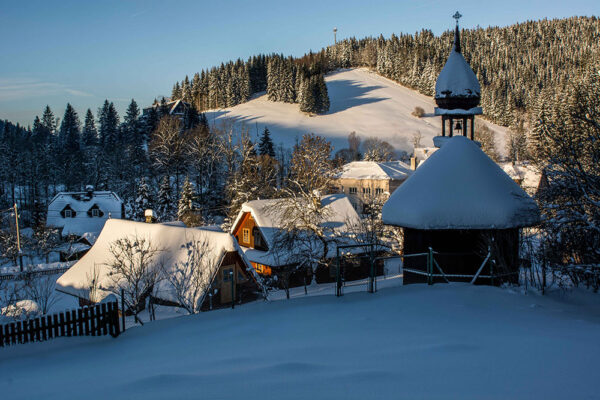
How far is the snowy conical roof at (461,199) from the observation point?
14133 millimetres

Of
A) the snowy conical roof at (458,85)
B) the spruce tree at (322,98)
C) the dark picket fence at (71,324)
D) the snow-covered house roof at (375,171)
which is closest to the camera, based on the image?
the dark picket fence at (71,324)

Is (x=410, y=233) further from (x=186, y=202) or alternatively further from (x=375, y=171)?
(x=375, y=171)

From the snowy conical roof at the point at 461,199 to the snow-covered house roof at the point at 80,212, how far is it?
1706 inches

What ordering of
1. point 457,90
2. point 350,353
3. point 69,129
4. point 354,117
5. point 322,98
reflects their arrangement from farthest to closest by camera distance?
point 322,98, point 354,117, point 69,129, point 457,90, point 350,353

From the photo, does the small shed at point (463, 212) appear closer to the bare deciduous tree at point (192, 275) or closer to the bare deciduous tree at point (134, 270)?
the bare deciduous tree at point (192, 275)

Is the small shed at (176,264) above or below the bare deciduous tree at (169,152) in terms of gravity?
below

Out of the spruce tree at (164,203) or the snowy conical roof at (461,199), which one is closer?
the snowy conical roof at (461,199)

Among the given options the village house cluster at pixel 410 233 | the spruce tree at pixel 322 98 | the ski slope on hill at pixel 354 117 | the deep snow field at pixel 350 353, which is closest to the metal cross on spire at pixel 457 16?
the village house cluster at pixel 410 233

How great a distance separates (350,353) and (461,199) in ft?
26.9

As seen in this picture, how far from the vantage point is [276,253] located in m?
30.8

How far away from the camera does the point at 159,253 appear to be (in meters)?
24.3

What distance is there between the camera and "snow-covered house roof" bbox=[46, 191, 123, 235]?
51281mm

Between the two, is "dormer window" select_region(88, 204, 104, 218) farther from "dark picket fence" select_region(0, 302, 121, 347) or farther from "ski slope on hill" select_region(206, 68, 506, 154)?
"ski slope on hill" select_region(206, 68, 506, 154)

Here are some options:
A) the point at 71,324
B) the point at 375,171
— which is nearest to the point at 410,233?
the point at 71,324
